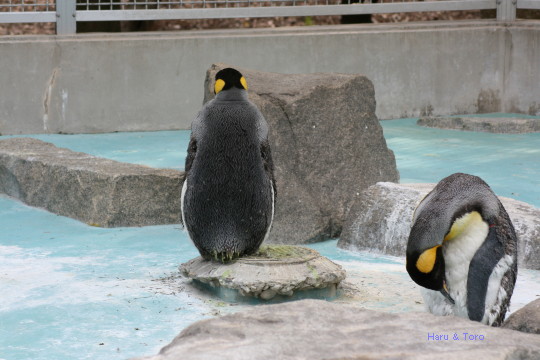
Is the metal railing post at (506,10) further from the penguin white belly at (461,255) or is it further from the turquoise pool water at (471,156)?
the penguin white belly at (461,255)

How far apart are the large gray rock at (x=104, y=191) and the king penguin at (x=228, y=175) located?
144 centimetres

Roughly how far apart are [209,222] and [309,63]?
5444 mm

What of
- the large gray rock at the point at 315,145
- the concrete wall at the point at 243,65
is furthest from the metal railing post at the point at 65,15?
the large gray rock at the point at 315,145

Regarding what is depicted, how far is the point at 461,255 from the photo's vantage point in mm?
3076

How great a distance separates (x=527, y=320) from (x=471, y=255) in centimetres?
41

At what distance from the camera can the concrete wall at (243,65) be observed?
849 centimetres

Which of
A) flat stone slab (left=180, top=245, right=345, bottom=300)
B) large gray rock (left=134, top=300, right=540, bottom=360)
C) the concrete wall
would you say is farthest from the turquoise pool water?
large gray rock (left=134, top=300, right=540, bottom=360)

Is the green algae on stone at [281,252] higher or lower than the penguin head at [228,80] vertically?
lower

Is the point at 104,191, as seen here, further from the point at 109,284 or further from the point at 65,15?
the point at 65,15

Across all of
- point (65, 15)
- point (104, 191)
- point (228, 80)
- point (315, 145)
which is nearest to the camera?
point (228, 80)

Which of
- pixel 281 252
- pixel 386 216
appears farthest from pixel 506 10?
pixel 281 252

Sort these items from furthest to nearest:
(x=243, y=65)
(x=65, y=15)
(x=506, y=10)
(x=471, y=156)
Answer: (x=506, y=10) < (x=243, y=65) < (x=65, y=15) < (x=471, y=156)

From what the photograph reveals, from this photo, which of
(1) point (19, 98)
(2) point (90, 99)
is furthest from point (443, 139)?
(1) point (19, 98)

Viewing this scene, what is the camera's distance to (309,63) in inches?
368
